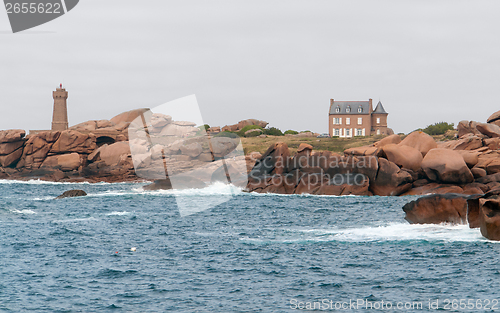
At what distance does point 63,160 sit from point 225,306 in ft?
275

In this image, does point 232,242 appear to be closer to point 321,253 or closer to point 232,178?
point 321,253

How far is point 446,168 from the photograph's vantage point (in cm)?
5322

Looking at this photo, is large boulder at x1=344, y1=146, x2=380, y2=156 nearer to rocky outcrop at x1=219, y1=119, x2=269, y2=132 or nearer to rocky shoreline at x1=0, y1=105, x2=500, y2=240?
rocky shoreline at x1=0, y1=105, x2=500, y2=240

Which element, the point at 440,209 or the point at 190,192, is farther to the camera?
the point at 190,192

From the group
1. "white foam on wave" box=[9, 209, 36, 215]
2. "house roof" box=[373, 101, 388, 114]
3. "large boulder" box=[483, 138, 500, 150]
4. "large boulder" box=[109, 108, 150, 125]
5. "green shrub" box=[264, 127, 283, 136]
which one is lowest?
"white foam on wave" box=[9, 209, 36, 215]

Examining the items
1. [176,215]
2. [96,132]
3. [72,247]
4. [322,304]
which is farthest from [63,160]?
[322,304]

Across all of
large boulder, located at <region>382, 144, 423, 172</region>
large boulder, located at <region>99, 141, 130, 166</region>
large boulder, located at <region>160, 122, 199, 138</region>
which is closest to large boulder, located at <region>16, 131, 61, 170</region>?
large boulder, located at <region>99, 141, 130, 166</region>

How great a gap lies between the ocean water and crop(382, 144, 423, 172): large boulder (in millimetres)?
18392

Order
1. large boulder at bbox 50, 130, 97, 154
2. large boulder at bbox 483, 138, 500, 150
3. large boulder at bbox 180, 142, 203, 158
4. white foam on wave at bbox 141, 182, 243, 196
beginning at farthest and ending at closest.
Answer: large boulder at bbox 50, 130, 97, 154, large boulder at bbox 180, 142, 203, 158, white foam on wave at bbox 141, 182, 243, 196, large boulder at bbox 483, 138, 500, 150

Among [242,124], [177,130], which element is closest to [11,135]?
[177,130]

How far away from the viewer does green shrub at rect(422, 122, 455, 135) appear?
11606 cm

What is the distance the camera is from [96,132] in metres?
101

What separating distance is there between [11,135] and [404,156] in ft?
247

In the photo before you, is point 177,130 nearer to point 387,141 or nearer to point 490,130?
point 387,141
